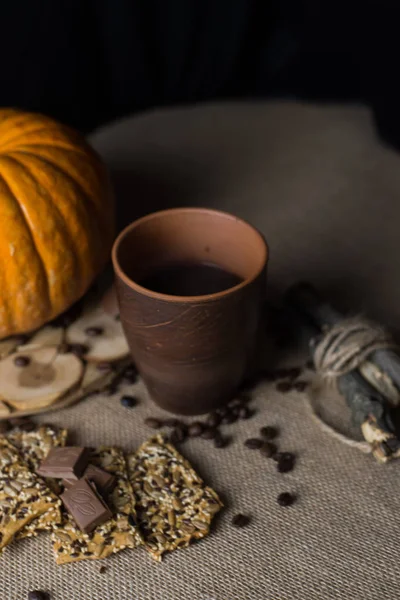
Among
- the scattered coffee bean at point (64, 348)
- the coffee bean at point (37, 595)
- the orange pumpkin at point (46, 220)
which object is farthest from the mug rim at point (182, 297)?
the coffee bean at point (37, 595)

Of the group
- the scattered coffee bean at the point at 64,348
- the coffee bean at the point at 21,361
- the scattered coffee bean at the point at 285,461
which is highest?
the scattered coffee bean at the point at 285,461

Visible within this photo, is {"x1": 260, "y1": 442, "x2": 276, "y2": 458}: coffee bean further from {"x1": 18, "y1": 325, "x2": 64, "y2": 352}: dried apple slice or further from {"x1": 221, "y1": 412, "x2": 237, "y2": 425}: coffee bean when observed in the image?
{"x1": 18, "y1": 325, "x2": 64, "y2": 352}: dried apple slice

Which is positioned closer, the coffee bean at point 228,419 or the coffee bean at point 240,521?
the coffee bean at point 240,521

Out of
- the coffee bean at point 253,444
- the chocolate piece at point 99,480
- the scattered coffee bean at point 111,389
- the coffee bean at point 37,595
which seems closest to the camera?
the coffee bean at point 37,595

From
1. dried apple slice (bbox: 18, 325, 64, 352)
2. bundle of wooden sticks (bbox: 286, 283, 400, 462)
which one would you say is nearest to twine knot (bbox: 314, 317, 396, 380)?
bundle of wooden sticks (bbox: 286, 283, 400, 462)

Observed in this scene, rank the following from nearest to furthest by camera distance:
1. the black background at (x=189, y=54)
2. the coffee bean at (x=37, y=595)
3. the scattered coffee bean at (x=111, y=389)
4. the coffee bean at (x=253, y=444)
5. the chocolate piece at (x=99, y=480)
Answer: the coffee bean at (x=37, y=595)
the chocolate piece at (x=99, y=480)
the coffee bean at (x=253, y=444)
the scattered coffee bean at (x=111, y=389)
the black background at (x=189, y=54)

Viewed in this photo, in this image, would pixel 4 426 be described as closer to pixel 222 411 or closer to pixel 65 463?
pixel 65 463

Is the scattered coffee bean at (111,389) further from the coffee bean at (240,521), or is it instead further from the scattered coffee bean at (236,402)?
the coffee bean at (240,521)

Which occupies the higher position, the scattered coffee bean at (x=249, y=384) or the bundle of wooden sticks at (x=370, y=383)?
the bundle of wooden sticks at (x=370, y=383)
